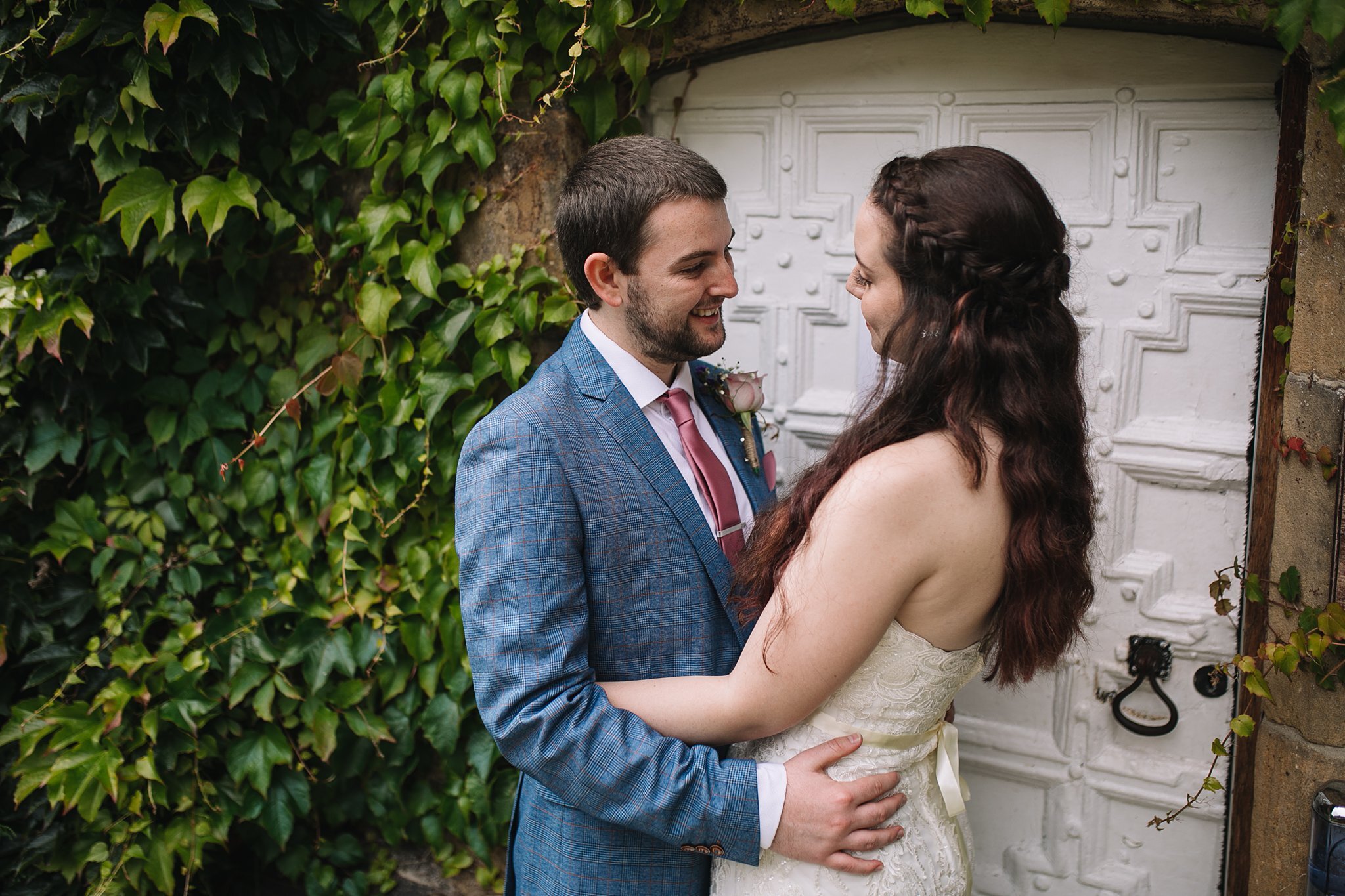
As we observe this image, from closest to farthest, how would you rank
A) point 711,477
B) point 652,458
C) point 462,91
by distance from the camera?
point 652,458 → point 711,477 → point 462,91

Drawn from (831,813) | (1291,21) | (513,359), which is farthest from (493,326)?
(1291,21)

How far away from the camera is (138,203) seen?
241cm

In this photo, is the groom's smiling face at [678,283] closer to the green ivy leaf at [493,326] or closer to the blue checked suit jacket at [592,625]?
the blue checked suit jacket at [592,625]

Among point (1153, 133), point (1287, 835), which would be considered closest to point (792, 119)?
point (1153, 133)

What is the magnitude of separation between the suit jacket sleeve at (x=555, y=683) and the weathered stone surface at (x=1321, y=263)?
4.10 ft

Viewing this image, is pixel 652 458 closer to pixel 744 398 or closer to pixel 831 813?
pixel 744 398

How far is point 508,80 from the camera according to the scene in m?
2.22

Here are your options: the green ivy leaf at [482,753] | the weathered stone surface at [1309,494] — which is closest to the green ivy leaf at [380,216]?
the green ivy leaf at [482,753]

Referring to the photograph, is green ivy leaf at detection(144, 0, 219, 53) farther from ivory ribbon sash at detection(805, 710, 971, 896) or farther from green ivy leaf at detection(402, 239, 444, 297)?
ivory ribbon sash at detection(805, 710, 971, 896)

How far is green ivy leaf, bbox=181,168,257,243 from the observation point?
237 centimetres

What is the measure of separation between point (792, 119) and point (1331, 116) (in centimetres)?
112

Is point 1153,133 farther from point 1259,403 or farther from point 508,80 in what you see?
point 508,80

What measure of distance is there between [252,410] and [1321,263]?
2491 mm

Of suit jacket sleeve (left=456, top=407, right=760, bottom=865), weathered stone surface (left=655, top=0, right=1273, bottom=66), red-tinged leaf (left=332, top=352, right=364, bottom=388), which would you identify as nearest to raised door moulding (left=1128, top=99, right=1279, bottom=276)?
weathered stone surface (left=655, top=0, right=1273, bottom=66)
